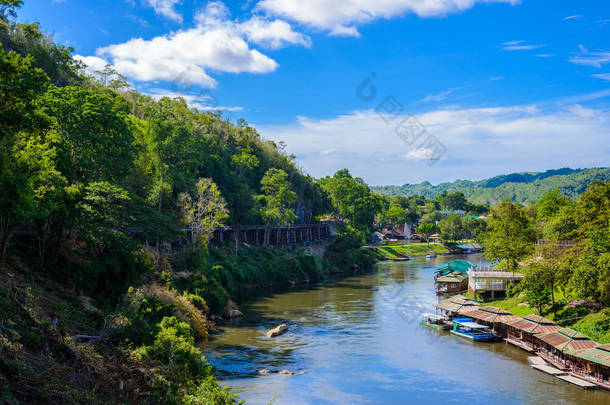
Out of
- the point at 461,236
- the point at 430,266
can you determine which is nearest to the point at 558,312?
the point at 430,266

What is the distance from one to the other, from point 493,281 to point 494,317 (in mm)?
13906

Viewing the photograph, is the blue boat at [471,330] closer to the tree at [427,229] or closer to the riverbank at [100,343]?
the riverbank at [100,343]

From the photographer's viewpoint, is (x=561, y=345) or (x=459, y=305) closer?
(x=561, y=345)

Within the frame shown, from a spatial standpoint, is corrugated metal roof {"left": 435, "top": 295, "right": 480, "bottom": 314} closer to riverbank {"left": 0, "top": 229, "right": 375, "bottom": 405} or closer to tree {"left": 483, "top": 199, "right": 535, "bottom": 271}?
tree {"left": 483, "top": 199, "right": 535, "bottom": 271}

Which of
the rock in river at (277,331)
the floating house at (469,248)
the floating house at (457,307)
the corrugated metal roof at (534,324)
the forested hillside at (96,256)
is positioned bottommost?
the rock in river at (277,331)

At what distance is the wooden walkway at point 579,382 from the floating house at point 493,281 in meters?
25.4

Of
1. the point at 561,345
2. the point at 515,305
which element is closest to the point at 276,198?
the point at 515,305

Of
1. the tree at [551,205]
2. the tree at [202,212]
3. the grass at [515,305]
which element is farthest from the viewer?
the tree at [551,205]

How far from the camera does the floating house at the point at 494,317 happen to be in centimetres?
4238

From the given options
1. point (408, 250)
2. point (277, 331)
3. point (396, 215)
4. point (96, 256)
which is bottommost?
point (277, 331)

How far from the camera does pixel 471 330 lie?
1727 inches

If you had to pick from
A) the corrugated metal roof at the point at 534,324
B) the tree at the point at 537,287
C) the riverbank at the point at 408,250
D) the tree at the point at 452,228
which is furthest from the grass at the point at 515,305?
the tree at the point at 452,228

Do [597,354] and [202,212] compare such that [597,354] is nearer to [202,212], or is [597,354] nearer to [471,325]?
[471,325]

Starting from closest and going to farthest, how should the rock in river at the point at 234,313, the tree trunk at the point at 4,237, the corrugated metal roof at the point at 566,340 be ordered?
the tree trunk at the point at 4,237, the corrugated metal roof at the point at 566,340, the rock in river at the point at 234,313
